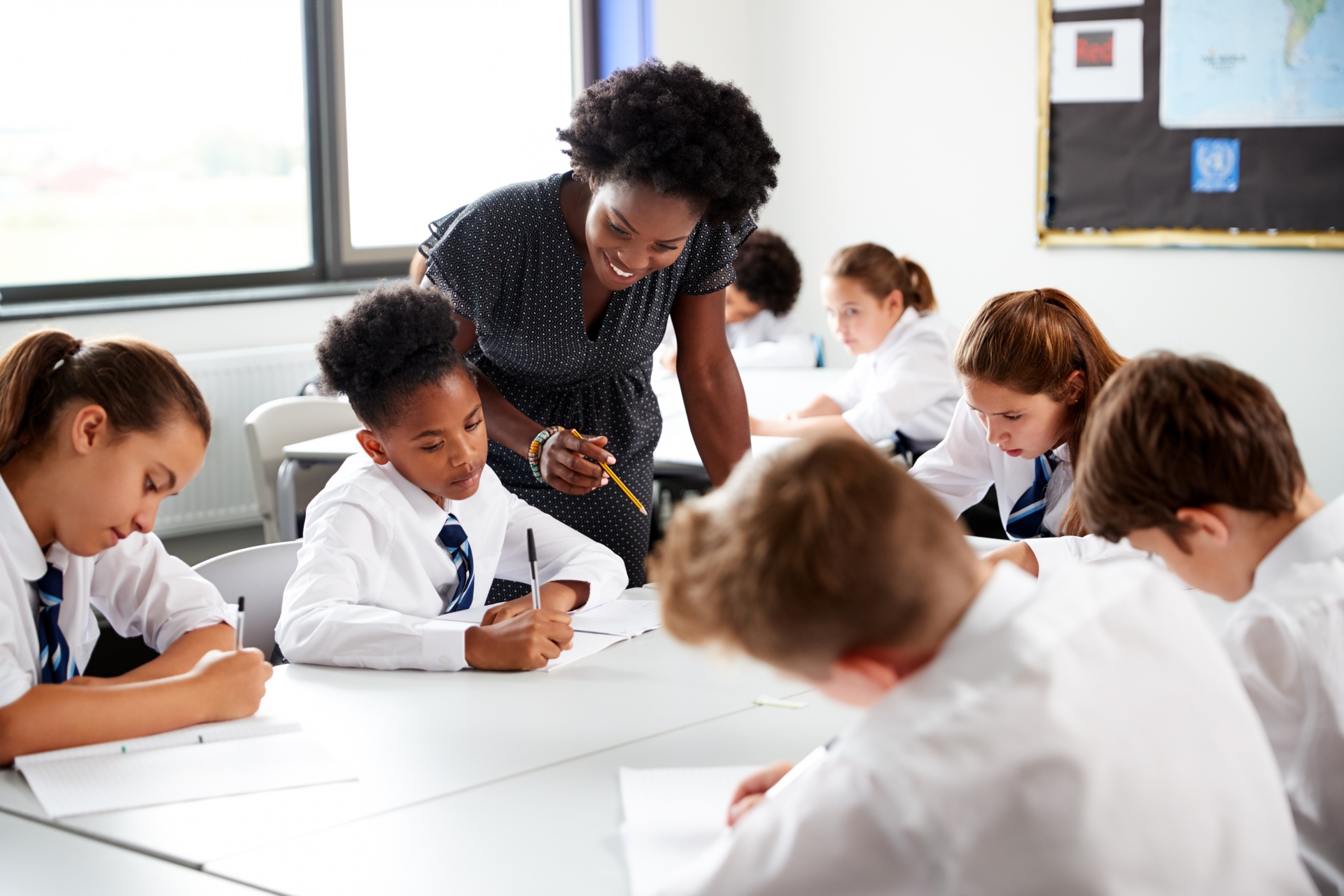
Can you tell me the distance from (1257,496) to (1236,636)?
0.12 meters

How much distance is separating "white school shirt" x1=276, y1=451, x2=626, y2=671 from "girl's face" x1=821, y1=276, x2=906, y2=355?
178cm

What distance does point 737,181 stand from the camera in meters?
1.87

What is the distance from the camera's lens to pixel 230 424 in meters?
4.36

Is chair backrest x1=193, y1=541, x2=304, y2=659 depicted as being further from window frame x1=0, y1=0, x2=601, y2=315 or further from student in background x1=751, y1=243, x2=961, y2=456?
window frame x1=0, y1=0, x2=601, y2=315

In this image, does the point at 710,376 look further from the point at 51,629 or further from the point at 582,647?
the point at 51,629

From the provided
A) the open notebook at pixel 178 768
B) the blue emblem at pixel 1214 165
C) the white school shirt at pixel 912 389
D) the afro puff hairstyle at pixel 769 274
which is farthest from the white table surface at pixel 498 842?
the blue emblem at pixel 1214 165

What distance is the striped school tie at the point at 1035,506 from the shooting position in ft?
7.06

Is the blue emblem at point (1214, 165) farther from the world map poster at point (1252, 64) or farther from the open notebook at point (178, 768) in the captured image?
the open notebook at point (178, 768)

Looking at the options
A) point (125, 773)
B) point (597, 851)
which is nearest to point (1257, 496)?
point (597, 851)

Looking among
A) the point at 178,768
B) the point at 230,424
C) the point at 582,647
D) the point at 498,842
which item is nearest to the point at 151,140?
the point at 230,424

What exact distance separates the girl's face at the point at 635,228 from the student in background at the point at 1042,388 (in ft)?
1.69

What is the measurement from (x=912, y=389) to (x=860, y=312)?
367 millimetres

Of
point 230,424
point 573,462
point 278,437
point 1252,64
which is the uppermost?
point 1252,64

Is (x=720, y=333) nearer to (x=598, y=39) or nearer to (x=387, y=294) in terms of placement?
(x=387, y=294)
